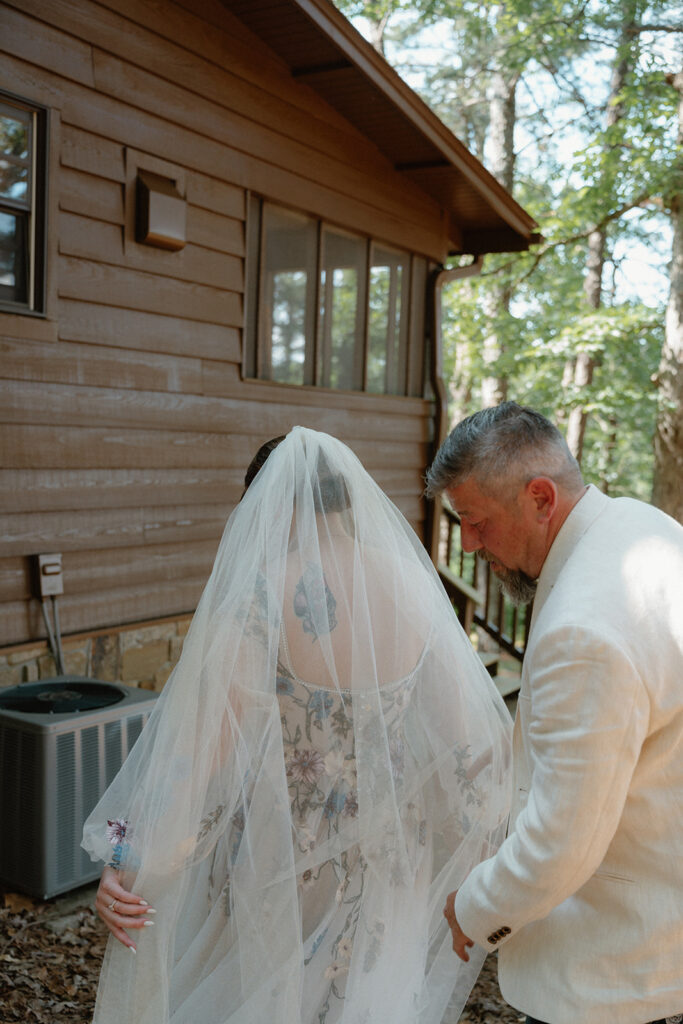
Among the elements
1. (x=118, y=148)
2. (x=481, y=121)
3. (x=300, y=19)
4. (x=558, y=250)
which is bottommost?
(x=118, y=148)

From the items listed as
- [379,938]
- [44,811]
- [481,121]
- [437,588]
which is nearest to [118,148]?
[44,811]

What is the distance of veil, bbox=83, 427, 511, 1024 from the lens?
2012 millimetres

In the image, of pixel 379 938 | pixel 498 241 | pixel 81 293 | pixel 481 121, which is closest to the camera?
Result: pixel 379 938

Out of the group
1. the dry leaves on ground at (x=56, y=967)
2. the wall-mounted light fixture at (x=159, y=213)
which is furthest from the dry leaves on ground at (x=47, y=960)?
the wall-mounted light fixture at (x=159, y=213)

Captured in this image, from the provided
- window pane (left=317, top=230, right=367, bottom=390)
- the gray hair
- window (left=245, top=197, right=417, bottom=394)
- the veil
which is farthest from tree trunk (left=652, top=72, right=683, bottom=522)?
the gray hair

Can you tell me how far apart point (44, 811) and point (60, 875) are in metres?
0.31

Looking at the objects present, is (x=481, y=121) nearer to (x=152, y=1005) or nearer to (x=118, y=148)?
(x=118, y=148)

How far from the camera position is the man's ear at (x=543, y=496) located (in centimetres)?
188

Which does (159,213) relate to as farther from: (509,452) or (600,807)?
(600,807)

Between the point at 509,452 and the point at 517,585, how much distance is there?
337 millimetres

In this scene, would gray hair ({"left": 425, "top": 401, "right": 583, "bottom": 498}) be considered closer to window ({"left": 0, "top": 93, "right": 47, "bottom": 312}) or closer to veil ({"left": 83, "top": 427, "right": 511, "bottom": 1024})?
veil ({"left": 83, "top": 427, "right": 511, "bottom": 1024})

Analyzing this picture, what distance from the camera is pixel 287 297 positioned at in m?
6.59

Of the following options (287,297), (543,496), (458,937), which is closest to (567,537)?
(543,496)

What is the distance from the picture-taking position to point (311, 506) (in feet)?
7.32
